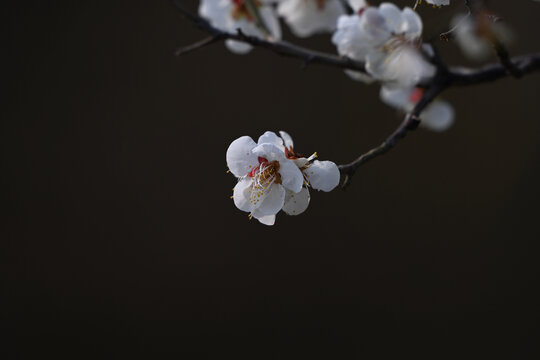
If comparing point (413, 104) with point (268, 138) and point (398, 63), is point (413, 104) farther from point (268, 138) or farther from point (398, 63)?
point (268, 138)

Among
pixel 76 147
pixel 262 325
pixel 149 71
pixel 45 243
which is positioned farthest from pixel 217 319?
pixel 149 71

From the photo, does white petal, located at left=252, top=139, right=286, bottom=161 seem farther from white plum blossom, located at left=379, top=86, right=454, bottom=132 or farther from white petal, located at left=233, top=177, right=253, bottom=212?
white plum blossom, located at left=379, top=86, right=454, bottom=132

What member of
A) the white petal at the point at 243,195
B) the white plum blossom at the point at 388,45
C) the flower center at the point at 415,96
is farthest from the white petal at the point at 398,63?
the white petal at the point at 243,195

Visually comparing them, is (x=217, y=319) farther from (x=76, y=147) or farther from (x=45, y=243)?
(x=76, y=147)

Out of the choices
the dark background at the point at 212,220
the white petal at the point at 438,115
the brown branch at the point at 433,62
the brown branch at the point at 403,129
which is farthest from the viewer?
the dark background at the point at 212,220

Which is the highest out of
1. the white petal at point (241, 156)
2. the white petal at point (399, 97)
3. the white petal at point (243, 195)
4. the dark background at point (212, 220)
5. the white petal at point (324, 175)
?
the dark background at point (212, 220)

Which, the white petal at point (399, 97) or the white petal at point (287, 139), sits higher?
the white petal at point (399, 97)

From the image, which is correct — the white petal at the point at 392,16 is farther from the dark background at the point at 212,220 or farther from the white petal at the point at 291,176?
the dark background at the point at 212,220
